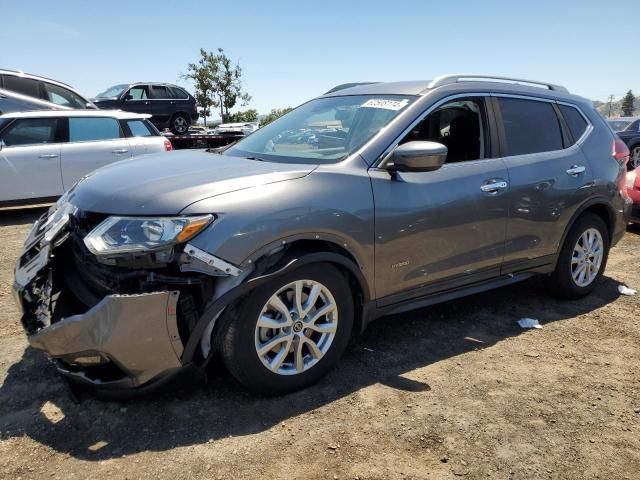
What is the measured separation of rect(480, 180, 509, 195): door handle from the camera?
3652 millimetres

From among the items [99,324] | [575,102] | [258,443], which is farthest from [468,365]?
[575,102]

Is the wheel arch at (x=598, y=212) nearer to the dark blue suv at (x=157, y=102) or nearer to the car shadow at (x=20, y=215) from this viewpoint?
the car shadow at (x=20, y=215)

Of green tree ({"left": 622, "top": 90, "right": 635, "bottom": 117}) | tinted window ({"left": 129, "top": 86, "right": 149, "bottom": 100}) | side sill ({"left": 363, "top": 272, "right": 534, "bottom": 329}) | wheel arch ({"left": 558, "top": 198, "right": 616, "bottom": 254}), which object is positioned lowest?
side sill ({"left": 363, "top": 272, "right": 534, "bottom": 329})

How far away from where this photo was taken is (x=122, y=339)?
2.46m

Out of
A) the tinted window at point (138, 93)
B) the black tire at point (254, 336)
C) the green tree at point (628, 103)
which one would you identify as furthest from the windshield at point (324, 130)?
the green tree at point (628, 103)

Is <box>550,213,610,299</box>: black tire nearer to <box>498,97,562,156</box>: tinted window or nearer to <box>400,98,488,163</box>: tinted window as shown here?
<box>498,97,562,156</box>: tinted window

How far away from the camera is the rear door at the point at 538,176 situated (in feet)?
12.8

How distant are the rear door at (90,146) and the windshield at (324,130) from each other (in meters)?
4.93

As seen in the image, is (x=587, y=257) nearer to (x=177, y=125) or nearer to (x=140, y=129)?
(x=140, y=129)

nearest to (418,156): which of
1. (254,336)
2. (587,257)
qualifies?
(254,336)

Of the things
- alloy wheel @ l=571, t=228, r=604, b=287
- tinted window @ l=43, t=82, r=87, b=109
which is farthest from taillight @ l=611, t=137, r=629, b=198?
tinted window @ l=43, t=82, r=87, b=109

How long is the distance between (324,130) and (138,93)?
14235mm

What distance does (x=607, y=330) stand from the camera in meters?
4.07

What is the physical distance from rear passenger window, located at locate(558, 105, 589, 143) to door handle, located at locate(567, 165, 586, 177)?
0.25 m
